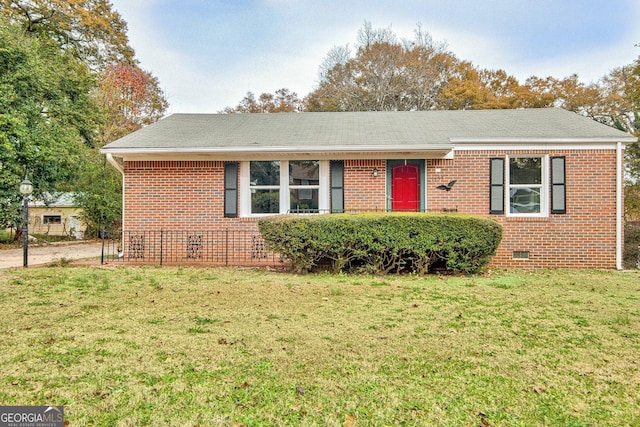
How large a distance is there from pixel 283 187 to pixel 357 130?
8.89 ft

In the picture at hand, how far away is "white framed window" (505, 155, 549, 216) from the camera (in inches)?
387

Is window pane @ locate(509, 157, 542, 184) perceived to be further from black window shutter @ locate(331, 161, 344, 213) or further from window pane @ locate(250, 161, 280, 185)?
window pane @ locate(250, 161, 280, 185)

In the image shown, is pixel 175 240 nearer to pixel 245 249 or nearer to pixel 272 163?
pixel 245 249

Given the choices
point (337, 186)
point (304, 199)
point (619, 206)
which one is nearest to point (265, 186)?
point (304, 199)

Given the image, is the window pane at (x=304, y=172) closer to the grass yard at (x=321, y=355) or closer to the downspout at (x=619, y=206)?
the grass yard at (x=321, y=355)

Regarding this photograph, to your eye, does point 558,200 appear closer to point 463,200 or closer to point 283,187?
point 463,200

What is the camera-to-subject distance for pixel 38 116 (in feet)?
50.5

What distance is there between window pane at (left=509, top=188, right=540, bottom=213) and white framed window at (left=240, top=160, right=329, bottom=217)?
15.9ft

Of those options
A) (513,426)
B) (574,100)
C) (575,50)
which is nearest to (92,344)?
(513,426)

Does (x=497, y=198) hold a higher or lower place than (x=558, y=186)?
lower

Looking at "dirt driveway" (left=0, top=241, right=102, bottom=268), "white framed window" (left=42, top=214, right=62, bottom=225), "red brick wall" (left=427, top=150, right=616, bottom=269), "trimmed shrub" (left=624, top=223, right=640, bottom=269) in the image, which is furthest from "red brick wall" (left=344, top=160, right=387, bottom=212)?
"white framed window" (left=42, top=214, right=62, bottom=225)

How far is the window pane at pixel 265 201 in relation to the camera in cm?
1025

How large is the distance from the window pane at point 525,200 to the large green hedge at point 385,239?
8.80 feet

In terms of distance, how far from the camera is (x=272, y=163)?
1026 centimetres
